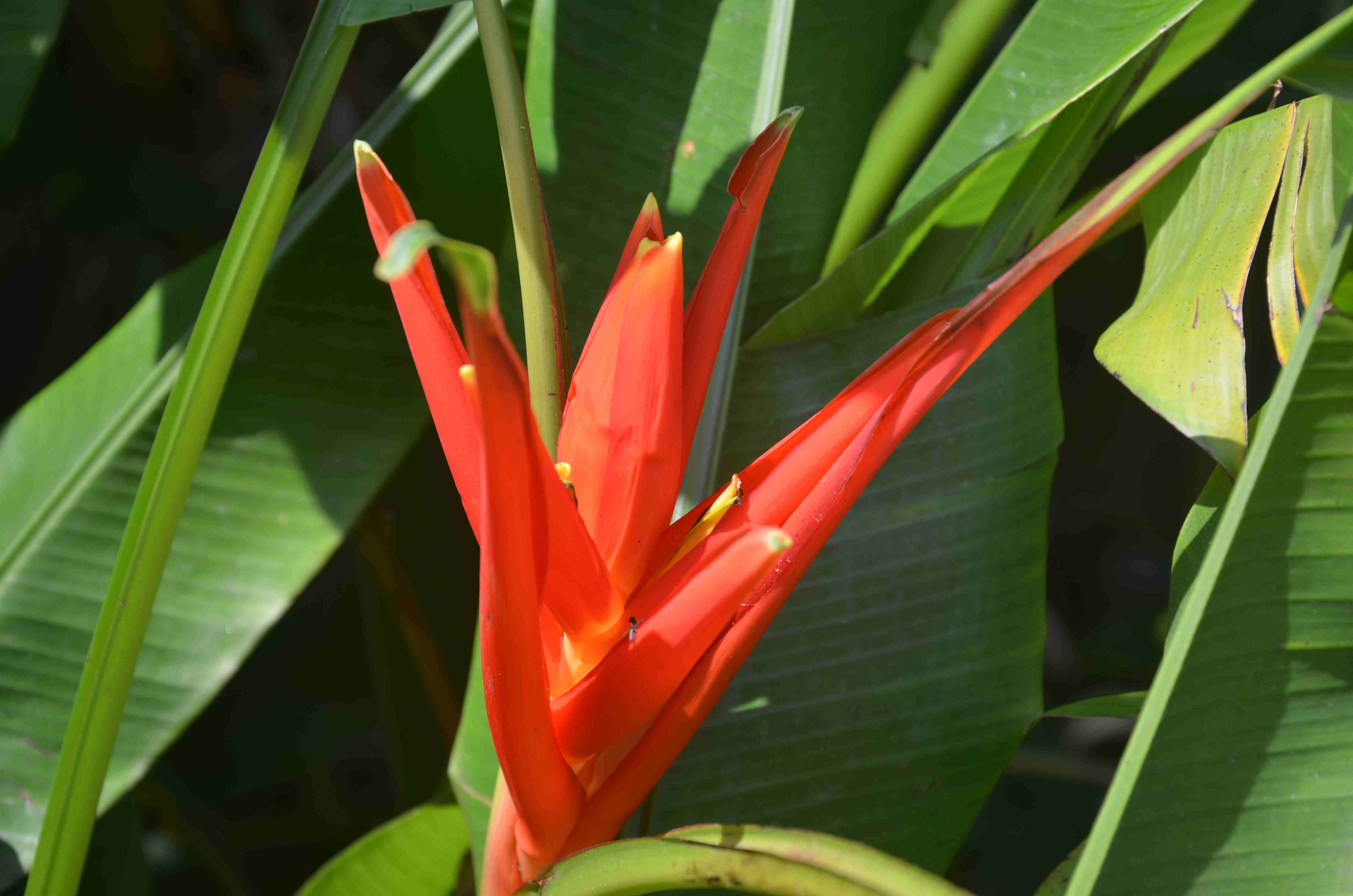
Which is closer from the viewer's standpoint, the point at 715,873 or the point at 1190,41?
the point at 715,873

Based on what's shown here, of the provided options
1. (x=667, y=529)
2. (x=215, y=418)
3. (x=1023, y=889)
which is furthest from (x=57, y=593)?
(x=1023, y=889)

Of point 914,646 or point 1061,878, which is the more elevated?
point 914,646

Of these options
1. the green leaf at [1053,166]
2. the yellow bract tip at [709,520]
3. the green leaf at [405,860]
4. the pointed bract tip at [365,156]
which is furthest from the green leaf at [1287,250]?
the green leaf at [405,860]

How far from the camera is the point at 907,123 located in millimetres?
647

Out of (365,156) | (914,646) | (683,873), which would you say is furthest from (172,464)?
(914,646)

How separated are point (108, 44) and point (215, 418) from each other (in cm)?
49

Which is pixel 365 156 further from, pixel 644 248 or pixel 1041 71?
pixel 1041 71

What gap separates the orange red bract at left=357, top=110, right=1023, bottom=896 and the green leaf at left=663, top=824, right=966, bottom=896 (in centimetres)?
5

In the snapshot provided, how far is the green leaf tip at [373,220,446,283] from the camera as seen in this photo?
0.20 meters

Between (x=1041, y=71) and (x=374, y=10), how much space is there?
1.28ft

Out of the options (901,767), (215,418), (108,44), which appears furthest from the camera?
(108,44)

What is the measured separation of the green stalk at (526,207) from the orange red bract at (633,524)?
0.06 ft

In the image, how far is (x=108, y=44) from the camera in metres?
0.84

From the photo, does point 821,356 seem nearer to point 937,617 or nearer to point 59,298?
point 937,617
